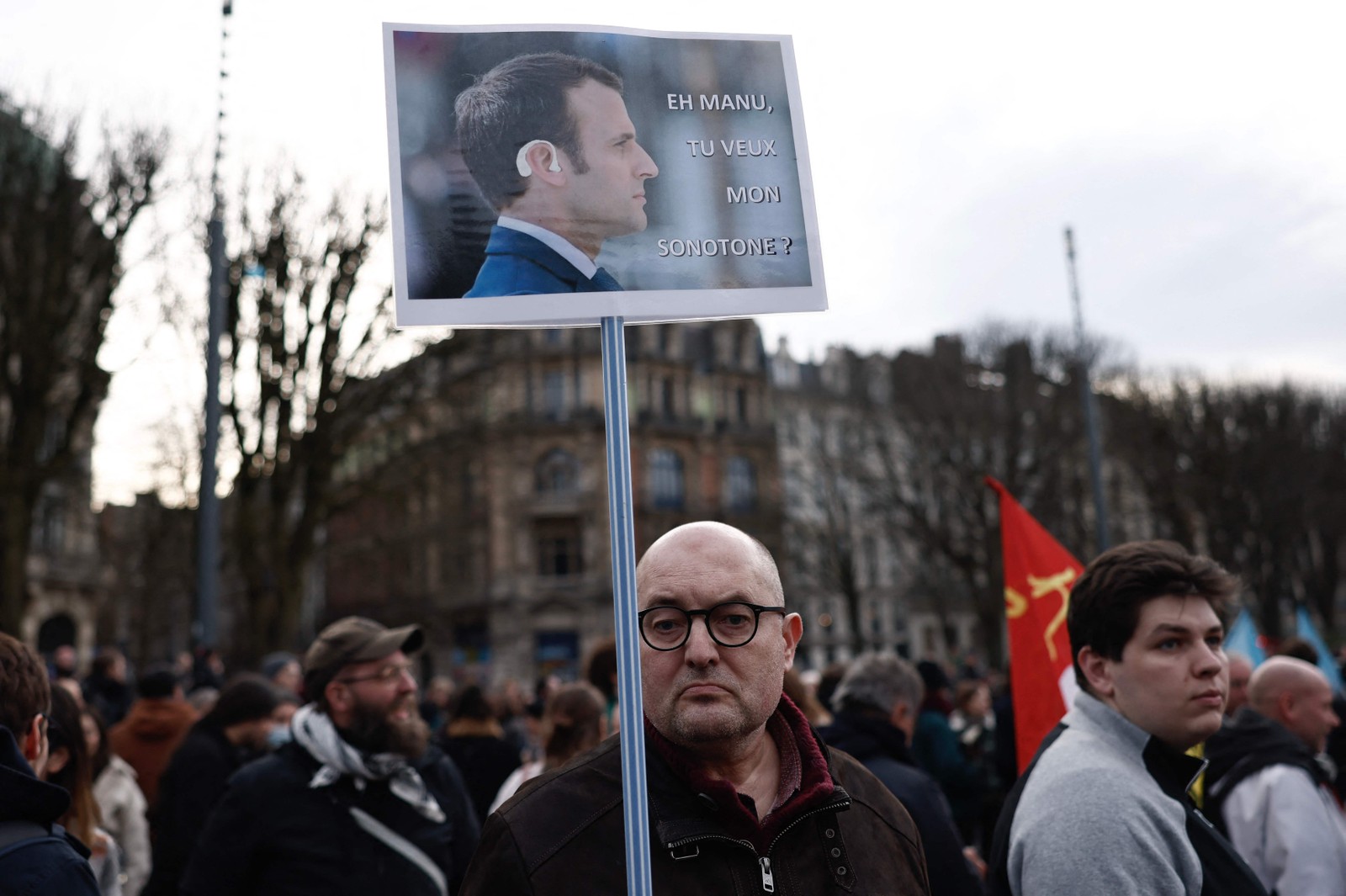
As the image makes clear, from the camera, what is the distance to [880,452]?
40.8m

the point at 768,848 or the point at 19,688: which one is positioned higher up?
the point at 19,688

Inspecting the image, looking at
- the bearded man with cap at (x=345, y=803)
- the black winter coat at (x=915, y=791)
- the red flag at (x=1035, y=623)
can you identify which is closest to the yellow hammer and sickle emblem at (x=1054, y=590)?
the red flag at (x=1035, y=623)

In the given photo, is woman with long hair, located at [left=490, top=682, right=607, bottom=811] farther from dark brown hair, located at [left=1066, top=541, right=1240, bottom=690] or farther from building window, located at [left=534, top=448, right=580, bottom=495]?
building window, located at [left=534, top=448, right=580, bottom=495]

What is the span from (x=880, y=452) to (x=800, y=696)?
35.8m

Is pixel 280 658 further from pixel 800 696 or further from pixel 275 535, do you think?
pixel 275 535

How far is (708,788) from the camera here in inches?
99.4

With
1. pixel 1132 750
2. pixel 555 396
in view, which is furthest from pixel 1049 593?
pixel 555 396

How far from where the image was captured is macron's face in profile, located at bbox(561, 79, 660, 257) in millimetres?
2764

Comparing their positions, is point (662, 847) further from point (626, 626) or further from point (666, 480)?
point (666, 480)

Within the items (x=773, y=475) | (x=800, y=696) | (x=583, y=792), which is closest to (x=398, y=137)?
(x=583, y=792)

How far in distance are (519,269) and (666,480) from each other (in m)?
60.4

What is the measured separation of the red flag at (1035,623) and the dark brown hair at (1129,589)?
1.85 m

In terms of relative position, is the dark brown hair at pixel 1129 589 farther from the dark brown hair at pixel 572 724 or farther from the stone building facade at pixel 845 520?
Result: the stone building facade at pixel 845 520

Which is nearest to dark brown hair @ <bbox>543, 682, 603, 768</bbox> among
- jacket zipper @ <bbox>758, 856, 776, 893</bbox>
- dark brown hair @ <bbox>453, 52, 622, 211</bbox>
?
jacket zipper @ <bbox>758, 856, 776, 893</bbox>
